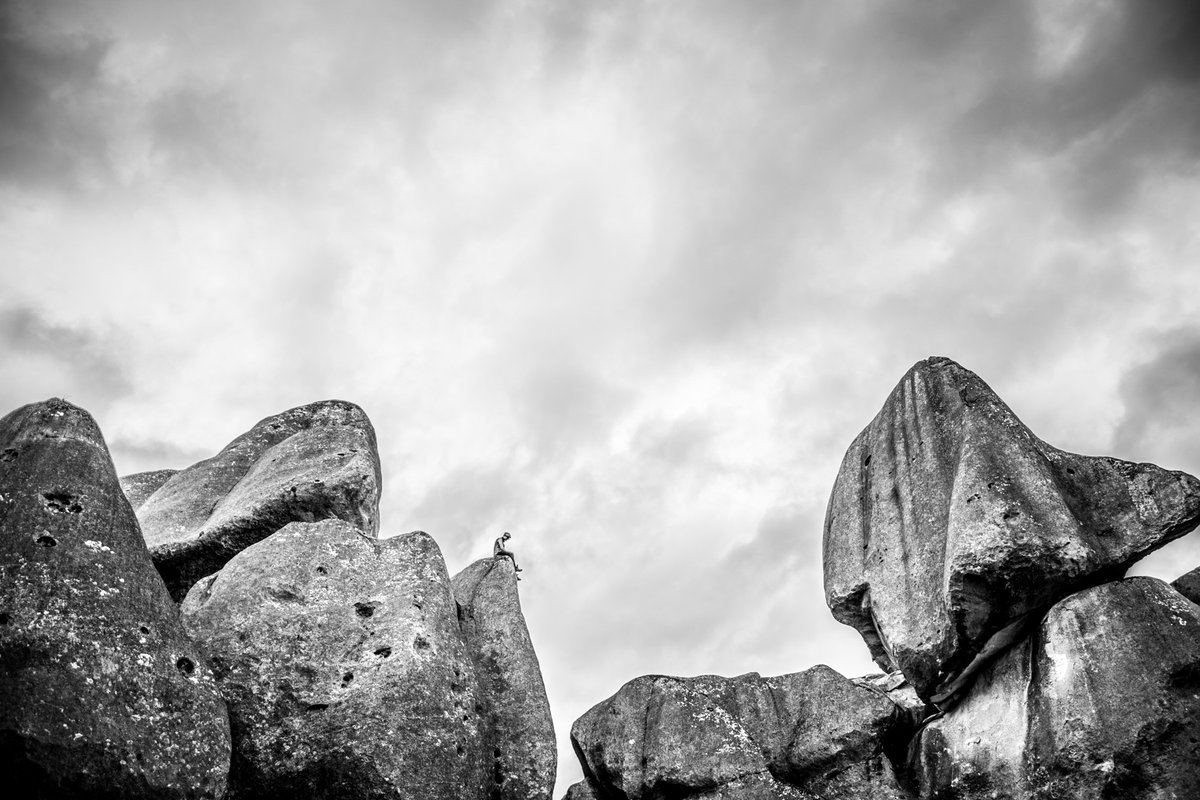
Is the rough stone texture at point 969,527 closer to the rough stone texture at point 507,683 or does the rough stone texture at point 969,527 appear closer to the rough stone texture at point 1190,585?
the rough stone texture at point 1190,585

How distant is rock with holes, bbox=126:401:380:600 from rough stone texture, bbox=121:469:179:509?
0.85 metres

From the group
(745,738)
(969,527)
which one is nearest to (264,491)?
(745,738)

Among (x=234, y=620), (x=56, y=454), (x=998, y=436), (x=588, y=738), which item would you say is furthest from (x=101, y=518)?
(x=998, y=436)

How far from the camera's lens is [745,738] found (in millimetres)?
18688

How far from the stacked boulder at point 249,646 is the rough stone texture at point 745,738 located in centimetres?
200

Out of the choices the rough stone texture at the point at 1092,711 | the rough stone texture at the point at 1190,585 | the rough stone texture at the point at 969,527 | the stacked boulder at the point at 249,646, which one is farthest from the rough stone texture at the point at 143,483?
the rough stone texture at the point at 1190,585

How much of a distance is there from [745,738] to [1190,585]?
924cm

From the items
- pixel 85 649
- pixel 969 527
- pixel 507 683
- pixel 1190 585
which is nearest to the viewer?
pixel 85 649

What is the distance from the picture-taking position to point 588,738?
1992 centimetres

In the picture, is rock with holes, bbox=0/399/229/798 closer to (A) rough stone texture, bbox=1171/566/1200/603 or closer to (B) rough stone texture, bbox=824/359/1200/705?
(B) rough stone texture, bbox=824/359/1200/705

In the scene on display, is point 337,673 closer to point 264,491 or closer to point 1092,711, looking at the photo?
point 264,491

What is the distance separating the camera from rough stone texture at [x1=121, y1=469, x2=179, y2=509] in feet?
83.2

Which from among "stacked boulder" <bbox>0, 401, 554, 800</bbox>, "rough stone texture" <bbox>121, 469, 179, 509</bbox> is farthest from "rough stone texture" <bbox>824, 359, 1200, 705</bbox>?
"rough stone texture" <bbox>121, 469, 179, 509</bbox>

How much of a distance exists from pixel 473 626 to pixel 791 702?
22.3ft
